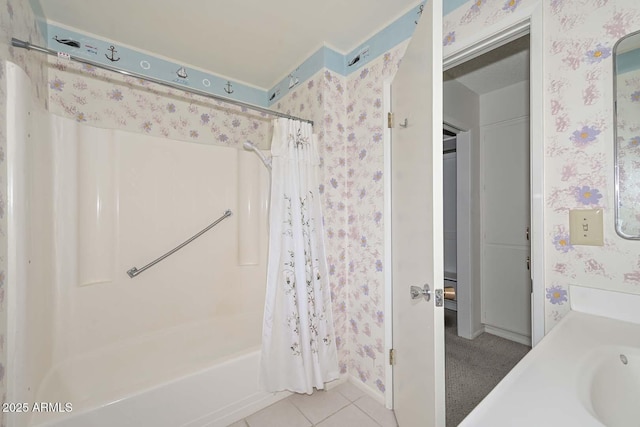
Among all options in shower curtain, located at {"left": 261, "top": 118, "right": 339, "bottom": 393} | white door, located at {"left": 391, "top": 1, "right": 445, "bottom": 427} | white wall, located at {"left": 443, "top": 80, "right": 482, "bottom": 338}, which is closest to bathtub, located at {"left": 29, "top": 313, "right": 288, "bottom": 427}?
shower curtain, located at {"left": 261, "top": 118, "right": 339, "bottom": 393}

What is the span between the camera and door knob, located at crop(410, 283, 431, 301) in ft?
3.32

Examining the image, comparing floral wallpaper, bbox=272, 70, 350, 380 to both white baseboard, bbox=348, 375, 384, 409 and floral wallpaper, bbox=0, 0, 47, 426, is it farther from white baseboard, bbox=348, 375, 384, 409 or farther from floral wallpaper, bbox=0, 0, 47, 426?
floral wallpaper, bbox=0, 0, 47, 426

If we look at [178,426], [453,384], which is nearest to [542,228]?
[453,384]

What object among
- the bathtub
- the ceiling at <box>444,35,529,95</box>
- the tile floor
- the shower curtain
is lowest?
the tile floor

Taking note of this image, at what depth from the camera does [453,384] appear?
183 cm

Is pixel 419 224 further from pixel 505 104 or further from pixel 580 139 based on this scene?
pixel 505 104

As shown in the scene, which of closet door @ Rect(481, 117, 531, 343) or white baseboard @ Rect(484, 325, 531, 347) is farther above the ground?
closet door @ Rect(481, 117, 531, 343)

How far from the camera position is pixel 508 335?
96.7 inches

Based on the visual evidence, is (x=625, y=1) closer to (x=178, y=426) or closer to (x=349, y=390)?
(x=349, y=390)

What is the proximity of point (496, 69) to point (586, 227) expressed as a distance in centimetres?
184

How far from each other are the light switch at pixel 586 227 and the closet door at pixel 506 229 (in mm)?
1632

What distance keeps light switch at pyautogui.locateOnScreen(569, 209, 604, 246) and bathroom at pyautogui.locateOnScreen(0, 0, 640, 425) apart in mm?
21

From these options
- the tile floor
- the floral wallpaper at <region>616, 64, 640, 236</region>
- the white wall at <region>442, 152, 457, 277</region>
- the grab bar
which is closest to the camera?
the floral wallpaper at <region>616, 64, 640, 236</region>

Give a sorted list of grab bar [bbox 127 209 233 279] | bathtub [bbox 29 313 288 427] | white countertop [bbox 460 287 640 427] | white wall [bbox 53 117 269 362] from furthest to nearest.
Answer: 1. grab bar [bbox 127 209 233 279]
2. white wall [bbox 53 117 269 362]
3. bathtub [bbox 29 313 288 427]
4. white countertop [bbox 460 287 640 427]
